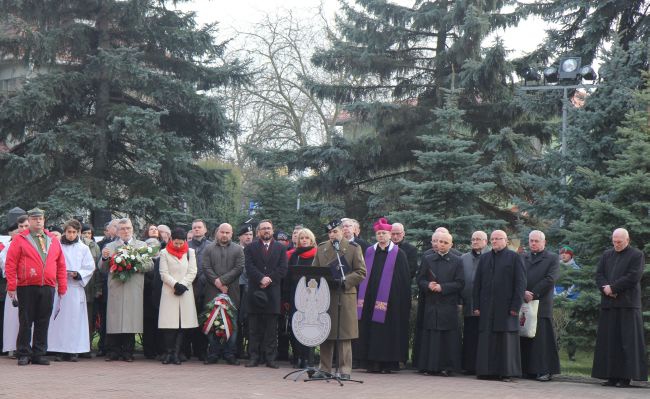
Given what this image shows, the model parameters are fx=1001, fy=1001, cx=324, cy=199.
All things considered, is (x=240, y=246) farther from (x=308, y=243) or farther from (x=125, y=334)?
(x=125, y=334)

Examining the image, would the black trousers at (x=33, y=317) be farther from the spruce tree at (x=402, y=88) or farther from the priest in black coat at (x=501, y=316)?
the spruce tree at (x=402, y=88)

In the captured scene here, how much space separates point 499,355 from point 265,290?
3.51 meters

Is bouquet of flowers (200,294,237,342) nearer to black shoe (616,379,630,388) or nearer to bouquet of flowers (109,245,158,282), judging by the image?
bouquet of flowers (109,245,158,282)

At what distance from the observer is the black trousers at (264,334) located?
48.3ft

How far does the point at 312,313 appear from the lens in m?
12.6

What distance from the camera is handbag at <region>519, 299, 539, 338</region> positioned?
1387 cm

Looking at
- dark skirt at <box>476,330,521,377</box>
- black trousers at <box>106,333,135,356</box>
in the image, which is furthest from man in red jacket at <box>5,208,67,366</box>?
dark skirt at <box>476,330,521,377</box>

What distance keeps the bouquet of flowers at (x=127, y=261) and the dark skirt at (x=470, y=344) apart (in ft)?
16.0

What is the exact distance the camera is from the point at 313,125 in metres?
48.1

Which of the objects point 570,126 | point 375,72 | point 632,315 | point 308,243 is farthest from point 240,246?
point 375,72

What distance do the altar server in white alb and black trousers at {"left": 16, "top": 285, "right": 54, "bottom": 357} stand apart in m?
0.70

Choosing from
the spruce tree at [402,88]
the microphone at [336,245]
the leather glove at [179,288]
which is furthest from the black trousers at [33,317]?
the spruce tree at [402,88]

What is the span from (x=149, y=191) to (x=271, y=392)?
16.9 m

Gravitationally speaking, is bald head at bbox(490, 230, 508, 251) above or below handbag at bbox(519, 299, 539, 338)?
above
